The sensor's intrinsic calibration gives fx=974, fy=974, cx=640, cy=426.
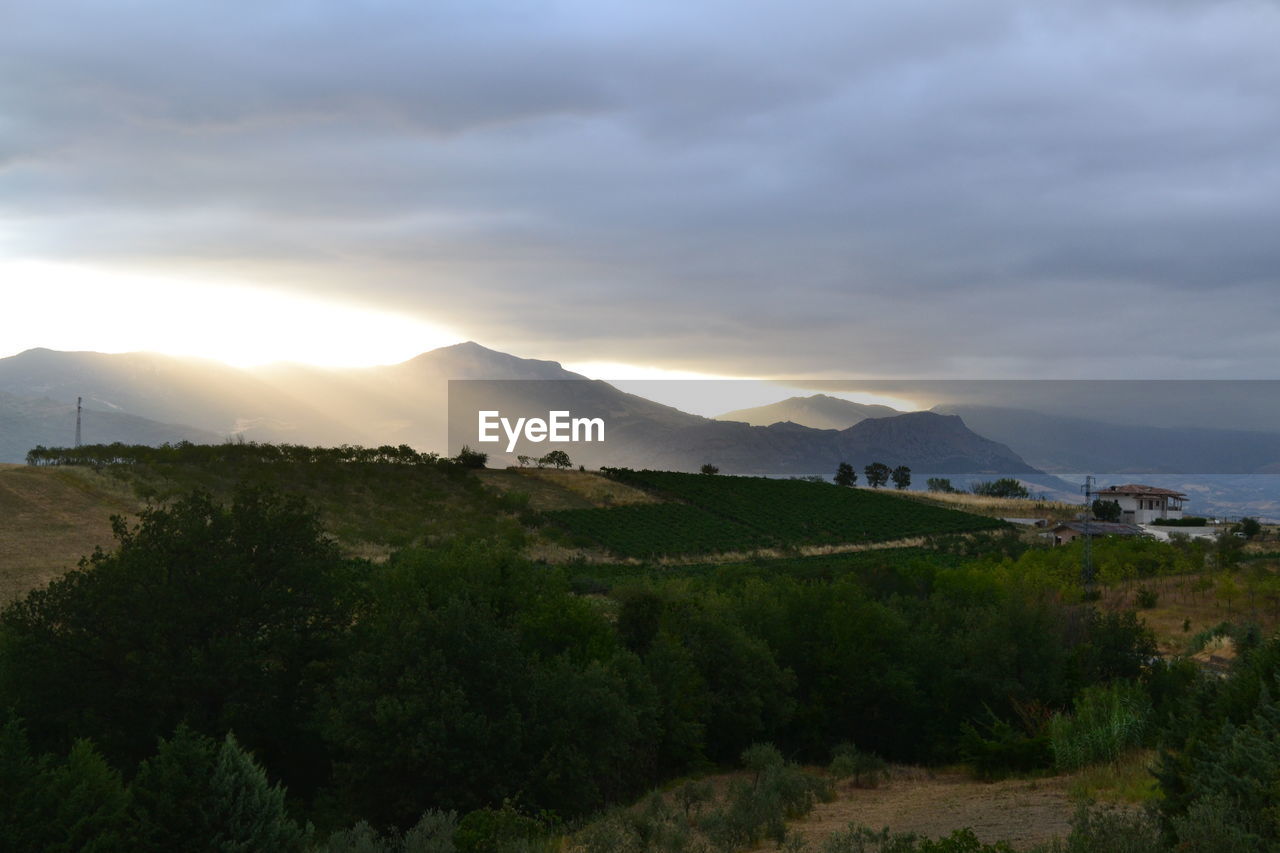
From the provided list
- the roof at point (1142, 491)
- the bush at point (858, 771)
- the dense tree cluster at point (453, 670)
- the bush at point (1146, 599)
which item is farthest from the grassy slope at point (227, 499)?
the roof at point (1142, 491)

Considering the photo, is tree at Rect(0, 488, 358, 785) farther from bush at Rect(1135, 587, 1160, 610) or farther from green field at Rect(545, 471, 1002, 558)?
green field at Rect(545, 471, 1002, 558)

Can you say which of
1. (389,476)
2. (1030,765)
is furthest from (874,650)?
(389,476)

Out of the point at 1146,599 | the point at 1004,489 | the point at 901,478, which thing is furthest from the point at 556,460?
the point at 1004,489

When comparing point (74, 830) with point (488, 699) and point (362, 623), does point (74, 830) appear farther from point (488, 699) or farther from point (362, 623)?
point (362, 623)

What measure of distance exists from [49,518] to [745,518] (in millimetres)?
64705

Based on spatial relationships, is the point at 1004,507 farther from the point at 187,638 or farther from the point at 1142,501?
the point at 187,638

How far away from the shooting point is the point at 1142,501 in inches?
5433

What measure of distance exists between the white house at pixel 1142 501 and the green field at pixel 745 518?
32.8m

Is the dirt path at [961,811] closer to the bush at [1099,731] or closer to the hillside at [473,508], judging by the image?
the bush at [1099,731]

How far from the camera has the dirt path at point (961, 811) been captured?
13602mm

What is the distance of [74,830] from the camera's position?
663 inches

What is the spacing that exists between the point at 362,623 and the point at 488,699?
6.66m

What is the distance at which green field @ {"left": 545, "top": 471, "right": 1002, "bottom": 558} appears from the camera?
9275cm

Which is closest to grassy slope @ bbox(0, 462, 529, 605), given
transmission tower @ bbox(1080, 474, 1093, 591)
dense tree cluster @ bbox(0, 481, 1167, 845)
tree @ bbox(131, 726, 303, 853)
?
dense tree cluster @ bbox(0, 481, 1167, 845)
